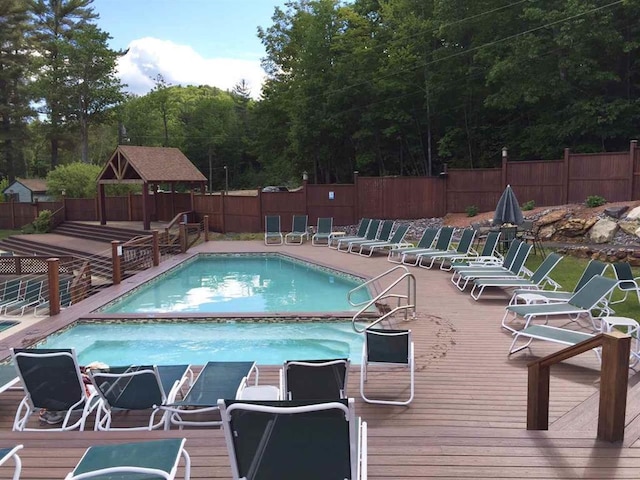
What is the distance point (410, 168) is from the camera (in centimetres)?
2703

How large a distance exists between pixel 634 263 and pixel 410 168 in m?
16.9

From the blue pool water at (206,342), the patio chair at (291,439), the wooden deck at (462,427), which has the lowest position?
the blue pool water at (206,342)

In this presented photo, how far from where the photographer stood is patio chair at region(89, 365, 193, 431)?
3725 millimetres

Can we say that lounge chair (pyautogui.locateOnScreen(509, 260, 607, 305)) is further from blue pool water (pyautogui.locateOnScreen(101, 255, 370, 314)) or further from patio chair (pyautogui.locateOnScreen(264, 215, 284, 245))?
patio chair (pyautogui.locateOnScreen(264, 215, 284, 245))

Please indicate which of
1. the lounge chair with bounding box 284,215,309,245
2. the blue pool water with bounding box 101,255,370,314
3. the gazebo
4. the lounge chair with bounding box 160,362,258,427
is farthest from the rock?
the gazebo

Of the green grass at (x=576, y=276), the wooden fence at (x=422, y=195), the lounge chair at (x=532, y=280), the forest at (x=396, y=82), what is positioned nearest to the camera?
the green grass at (x=576, y=276)

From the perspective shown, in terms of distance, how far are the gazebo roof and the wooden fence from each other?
1.21 m

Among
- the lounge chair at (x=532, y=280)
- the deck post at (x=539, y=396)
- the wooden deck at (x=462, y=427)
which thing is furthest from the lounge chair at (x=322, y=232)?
the deck post at (x=539, y=396)

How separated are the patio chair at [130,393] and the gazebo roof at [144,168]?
17056mm

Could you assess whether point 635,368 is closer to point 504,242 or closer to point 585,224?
point 504,242

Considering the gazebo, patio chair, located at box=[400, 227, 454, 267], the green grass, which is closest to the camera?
the green grass

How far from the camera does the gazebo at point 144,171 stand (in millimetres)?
19922

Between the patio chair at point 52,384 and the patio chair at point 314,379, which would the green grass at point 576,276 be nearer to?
the patio chair at point 314,379

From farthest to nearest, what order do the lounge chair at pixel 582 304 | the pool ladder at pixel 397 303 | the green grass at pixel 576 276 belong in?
the green grass at pixel 576 276 < the pool ladder at pixel 397 303 < the lounge chair at pixel 582 304
